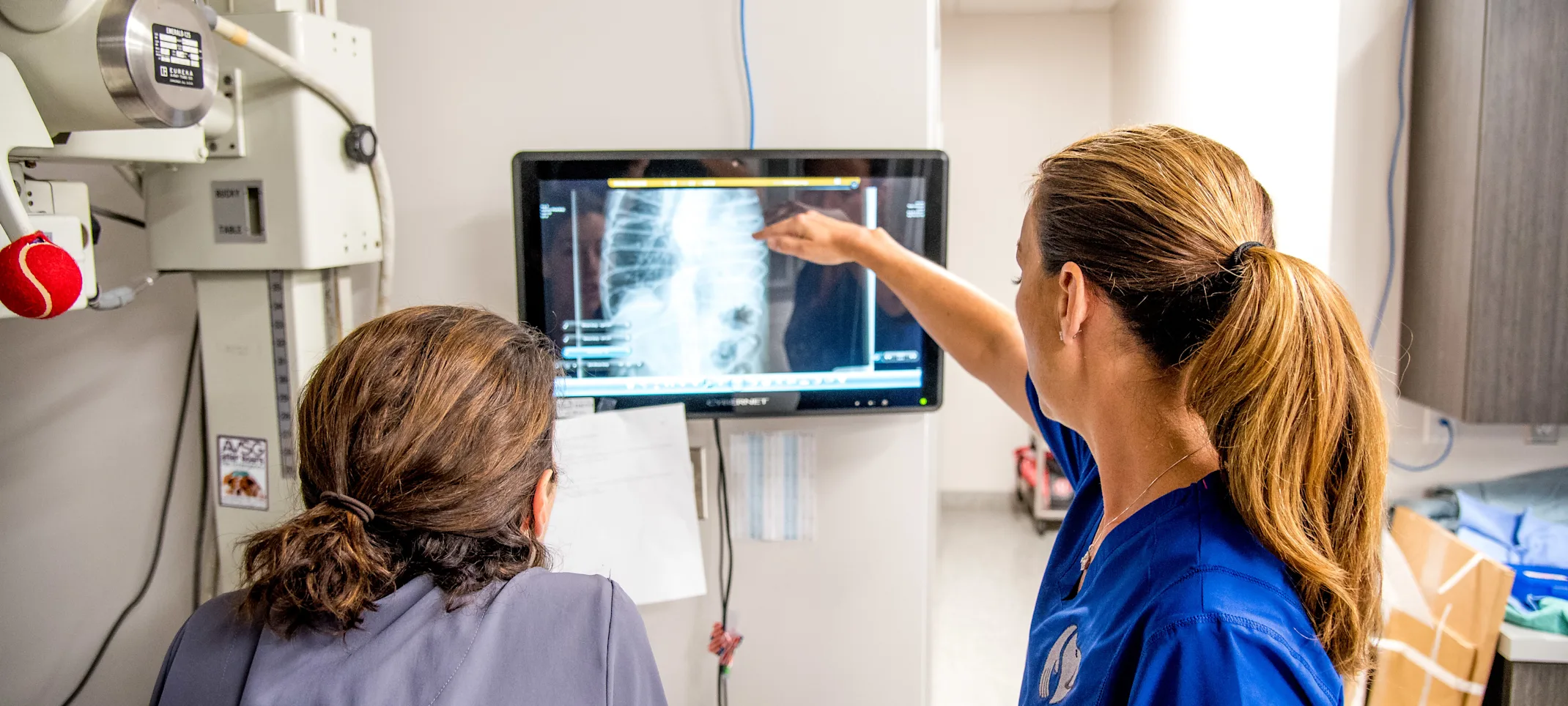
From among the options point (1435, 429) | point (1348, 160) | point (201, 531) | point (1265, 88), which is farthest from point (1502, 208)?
point (201, 531)

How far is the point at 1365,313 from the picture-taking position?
2545mm

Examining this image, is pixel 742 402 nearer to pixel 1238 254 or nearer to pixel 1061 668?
pixel 1061 668

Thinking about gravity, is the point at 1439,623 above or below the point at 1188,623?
below

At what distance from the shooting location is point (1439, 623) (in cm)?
218

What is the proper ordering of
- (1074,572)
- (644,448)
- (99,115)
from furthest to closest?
1. (644,448)
2. (1074,572)
3. (99,115)

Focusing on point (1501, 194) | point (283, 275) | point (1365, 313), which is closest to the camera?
point (283, 275)

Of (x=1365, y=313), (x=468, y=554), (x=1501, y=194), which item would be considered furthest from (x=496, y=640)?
(x=1365, y=313)

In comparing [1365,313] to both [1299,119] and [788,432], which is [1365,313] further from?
[788,432]

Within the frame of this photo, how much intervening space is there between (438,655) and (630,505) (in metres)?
0.72

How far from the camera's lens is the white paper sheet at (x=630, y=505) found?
1.50 m

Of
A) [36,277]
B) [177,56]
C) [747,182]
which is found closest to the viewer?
[36,277]

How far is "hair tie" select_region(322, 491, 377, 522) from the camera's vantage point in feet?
2.71

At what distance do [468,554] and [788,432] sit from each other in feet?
2.45

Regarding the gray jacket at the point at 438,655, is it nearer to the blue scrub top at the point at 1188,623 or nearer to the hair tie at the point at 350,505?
the hair tie at the point at 350,505
